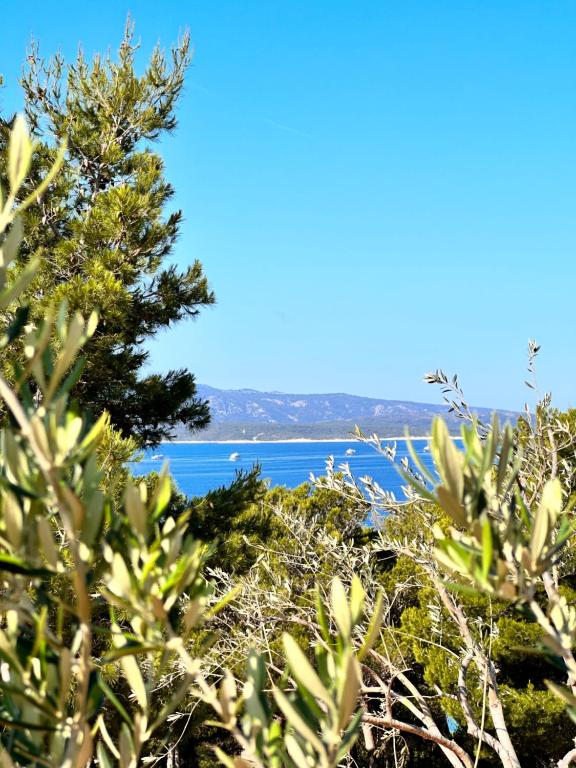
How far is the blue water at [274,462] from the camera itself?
5025 centimetres

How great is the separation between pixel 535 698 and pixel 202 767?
4.14 metres

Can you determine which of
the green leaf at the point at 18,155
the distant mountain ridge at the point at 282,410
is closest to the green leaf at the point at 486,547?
the green leaf at the point at 18,155

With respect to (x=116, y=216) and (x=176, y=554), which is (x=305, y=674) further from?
(x=116, y=216)

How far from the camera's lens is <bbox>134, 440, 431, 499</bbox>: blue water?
165 feet

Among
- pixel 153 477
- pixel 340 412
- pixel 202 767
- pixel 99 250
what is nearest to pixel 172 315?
pixel 99 250

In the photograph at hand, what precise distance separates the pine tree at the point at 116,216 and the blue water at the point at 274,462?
3157cm

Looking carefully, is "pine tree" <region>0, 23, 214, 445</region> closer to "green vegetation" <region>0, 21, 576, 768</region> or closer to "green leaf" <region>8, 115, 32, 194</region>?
"green vegetation" <region>0, 21, 576, 768</region>

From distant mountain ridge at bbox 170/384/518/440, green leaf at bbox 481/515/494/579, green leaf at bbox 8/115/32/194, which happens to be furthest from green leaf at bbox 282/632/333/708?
distant mountain ridge at bbox 170/384/518/440

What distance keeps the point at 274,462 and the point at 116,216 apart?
73.6 metres

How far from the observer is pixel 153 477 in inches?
329

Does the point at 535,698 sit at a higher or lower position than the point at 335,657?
lower

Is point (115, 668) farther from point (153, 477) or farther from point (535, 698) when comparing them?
point (535, 698)

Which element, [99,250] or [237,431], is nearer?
[99,250]

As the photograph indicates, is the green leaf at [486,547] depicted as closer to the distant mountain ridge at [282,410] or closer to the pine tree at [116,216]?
the pine tree at [116,216]
